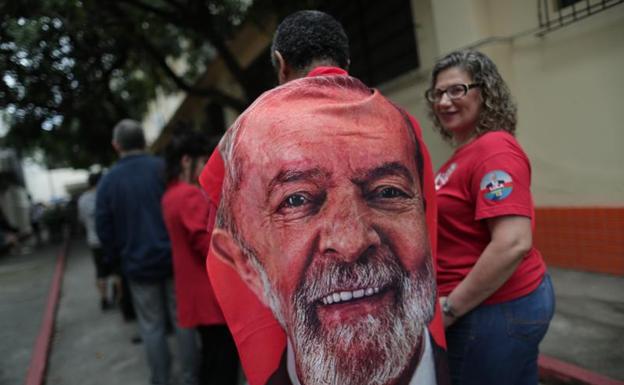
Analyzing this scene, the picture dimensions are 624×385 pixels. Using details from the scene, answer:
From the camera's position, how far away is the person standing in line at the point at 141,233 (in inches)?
127

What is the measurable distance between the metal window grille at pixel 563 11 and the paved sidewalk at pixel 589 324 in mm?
2383

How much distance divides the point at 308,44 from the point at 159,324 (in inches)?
108

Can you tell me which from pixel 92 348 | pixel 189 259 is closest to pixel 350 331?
pixel 189 259

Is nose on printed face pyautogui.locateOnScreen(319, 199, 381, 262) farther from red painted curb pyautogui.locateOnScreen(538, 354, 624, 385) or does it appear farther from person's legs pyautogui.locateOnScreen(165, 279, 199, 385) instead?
red painted curb pyautogui.locateOnScreen(538, 354, 624, 385)

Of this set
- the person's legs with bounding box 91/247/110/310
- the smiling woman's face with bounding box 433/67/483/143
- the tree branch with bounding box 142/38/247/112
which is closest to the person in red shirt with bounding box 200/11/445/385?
the smiling woman's face with bounding box 433/67/483/143

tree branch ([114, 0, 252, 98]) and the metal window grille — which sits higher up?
tree branch ([114, 0, 252, 98])

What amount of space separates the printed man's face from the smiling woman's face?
→ 67 cm

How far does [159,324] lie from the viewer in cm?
337

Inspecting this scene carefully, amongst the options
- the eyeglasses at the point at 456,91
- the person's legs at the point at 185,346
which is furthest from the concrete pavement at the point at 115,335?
the eyeglasses at the point at 456,91

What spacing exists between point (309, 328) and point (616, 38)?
4090mm

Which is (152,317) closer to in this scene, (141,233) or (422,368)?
(141,233)

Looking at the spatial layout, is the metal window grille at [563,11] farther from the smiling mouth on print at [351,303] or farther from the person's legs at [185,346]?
the person's legs at [185,346]

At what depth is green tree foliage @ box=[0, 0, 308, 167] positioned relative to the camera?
611 cm

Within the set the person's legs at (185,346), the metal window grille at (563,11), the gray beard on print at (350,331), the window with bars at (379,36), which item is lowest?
the person's legs at (185,346)
